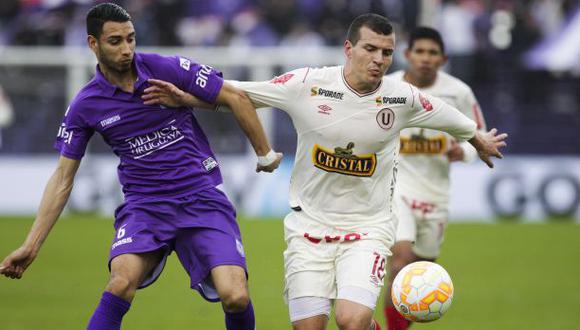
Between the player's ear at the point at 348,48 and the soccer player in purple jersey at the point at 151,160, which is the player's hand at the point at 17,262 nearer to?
the soccer player in purple jersey at the point at 151,160

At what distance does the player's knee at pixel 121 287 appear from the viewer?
6.98m

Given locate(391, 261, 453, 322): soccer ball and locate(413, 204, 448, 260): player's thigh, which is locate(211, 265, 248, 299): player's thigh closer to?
locate(391, 261, 453, 322): soccer ball

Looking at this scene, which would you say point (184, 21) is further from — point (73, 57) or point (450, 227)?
point (450, 227)

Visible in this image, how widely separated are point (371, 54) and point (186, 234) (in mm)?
1733

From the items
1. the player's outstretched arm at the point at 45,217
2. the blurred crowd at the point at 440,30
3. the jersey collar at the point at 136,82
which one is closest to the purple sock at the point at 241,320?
the player's outstretched arm at the point at 45,217

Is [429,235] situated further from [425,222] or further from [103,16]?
[103,16]

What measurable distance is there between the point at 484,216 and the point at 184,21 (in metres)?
7.31

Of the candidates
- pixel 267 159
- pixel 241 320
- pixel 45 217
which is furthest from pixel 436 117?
pixel 45 217

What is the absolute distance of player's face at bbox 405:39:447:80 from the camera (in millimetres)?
9406

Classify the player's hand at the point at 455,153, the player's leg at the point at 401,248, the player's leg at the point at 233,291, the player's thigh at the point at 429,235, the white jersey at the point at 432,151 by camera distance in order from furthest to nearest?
the player's thigh at the point at 429,235, the white jersey at the point at 432,151, the player's hand at the point at 455,153, the player's leg at the point at 401,248, the player's leg at the point at 233,291

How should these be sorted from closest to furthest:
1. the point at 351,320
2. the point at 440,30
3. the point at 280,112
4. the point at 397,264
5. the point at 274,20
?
the point at 351,320, the point at 397,264, the point at 280,112, the point at 440,30, the point at 274,20

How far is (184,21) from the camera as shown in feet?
72.7

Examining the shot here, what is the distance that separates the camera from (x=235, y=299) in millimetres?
6988

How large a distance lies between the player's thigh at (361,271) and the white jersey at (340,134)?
0.53 ft
